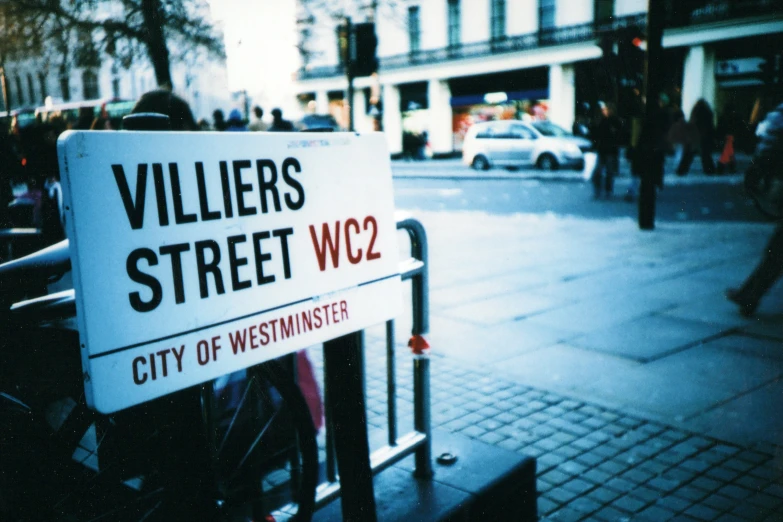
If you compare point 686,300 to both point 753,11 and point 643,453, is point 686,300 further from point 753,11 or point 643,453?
point 753,11

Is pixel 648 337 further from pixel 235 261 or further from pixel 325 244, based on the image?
pixel 235 261

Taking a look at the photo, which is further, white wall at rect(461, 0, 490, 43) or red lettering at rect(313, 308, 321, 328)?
white wall at rect(461, 0, 490, 43)

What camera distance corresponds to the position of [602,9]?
30.2m

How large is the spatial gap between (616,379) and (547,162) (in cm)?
1934

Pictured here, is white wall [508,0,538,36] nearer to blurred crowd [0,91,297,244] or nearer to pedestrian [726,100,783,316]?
blurred crowd [0,91,297,244]

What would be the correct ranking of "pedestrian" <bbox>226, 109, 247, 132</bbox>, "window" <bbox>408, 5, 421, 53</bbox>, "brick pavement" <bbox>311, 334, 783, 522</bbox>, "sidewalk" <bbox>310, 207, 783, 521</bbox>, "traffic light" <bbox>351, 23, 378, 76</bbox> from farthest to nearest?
"window" <bbox>408, 5, 421, 53</bbox> → "traffic light" <bbox>351, 23, 378, 76</bbox> → "pedestrian" <bbox>226, 109, 247, 132</bbox> → "sidewalk" <bbox>310, 207, 783, 521</bbox> → "brick pavement" <bbox>311, 334, 783, 522</bbox>

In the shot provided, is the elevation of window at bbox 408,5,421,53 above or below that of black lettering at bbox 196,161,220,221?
above

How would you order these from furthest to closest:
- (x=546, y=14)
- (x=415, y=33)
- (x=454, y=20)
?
(x=415, y=33), (x=454, y=20), (x=546, y=14)

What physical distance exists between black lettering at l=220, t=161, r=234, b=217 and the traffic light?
29.3 ft

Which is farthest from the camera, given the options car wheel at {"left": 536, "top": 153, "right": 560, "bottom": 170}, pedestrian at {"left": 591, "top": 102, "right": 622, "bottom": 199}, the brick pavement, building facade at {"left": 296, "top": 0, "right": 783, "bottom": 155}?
building facade at {"left": 296, "top": 0, "right": 783, "bottom": 155}

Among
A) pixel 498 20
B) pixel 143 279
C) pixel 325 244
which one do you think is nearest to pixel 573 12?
pixel 498 20

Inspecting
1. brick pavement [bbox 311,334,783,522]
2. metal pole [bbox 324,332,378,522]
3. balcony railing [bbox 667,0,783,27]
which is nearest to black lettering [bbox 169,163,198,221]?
metal pole [bbox 324,332,378,522]

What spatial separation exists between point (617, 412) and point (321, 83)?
1705 inches

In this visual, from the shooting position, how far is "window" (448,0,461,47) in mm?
34156
